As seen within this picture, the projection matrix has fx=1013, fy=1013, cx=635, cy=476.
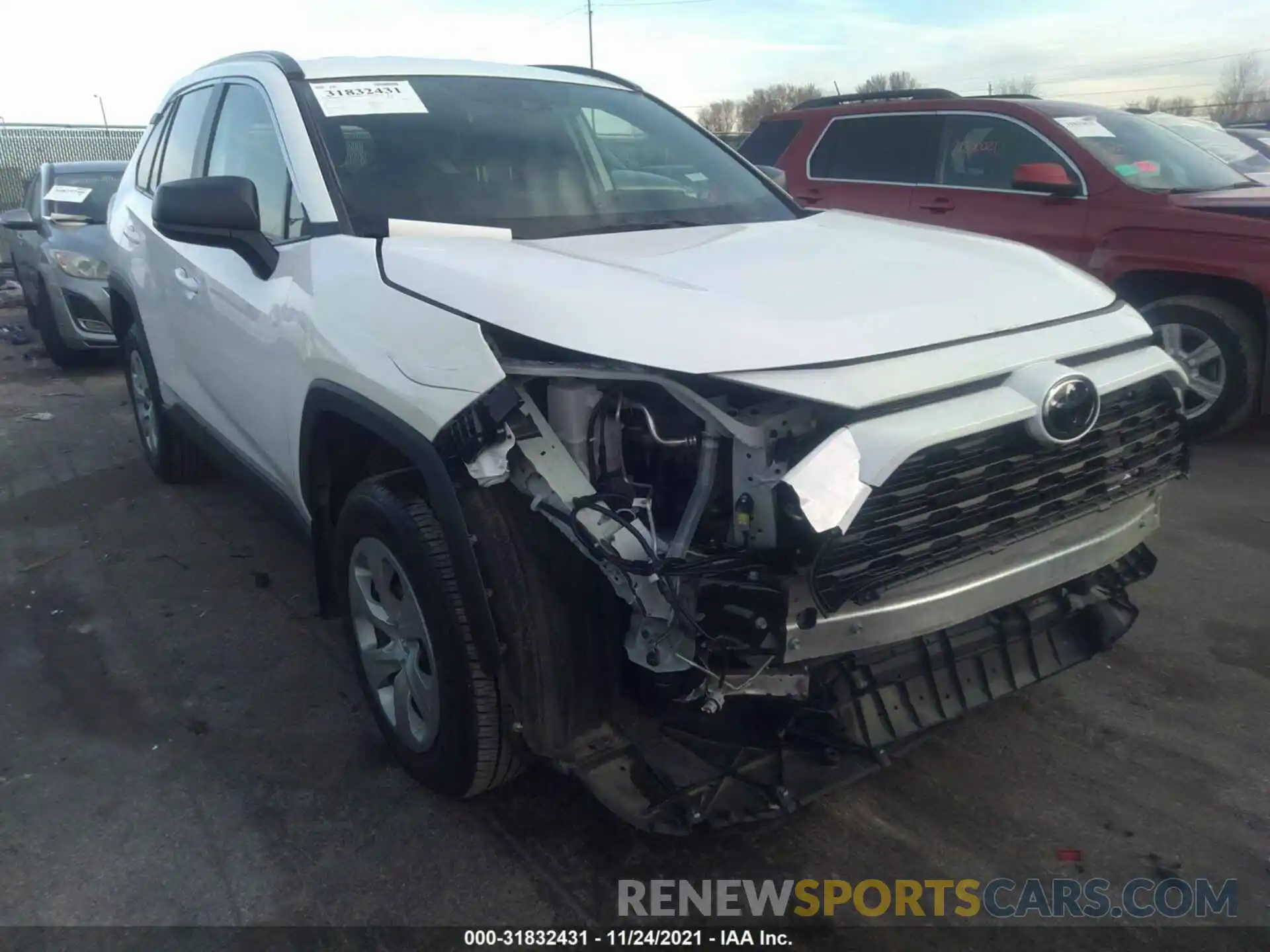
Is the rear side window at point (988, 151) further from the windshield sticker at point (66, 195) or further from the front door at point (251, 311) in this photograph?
the windshield sticker at point (66, 195)

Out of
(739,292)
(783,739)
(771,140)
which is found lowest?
(783,739)

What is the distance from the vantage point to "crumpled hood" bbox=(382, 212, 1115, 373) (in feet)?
6.78

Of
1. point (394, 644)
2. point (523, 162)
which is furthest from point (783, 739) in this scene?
point (523, 162)

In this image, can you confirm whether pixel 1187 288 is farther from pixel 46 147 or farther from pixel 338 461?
pixel 46 147

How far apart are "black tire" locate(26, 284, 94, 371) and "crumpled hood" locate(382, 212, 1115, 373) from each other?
24.1 ft

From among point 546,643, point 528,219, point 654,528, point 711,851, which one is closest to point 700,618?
point 654,528

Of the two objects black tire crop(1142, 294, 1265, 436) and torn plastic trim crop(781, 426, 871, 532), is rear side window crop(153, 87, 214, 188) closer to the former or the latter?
torn plastic trim crop(781, 426, 871, 532)

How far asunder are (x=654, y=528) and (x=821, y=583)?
36 centimetres

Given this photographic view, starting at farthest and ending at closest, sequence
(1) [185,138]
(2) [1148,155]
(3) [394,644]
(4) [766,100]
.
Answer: (4) [766,100] → (2) [1148,155] → (1) [185,138] → (3) [394,644]

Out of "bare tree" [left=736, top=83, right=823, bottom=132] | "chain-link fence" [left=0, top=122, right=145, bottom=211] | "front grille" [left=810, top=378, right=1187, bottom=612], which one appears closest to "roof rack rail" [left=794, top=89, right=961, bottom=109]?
"front grille" [left=810, top=378, right=1187, bottom=612]

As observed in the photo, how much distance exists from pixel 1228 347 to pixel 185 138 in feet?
17.6

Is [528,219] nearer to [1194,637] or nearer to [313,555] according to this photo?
[313,555]

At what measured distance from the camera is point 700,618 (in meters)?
2.03

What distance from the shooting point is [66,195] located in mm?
8891
